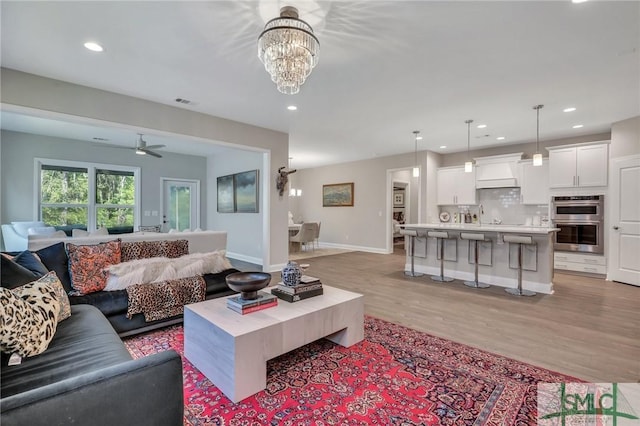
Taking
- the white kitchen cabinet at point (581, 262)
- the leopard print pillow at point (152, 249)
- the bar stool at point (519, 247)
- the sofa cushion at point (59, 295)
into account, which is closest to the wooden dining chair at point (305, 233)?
the leopard print pillow at point (152, 249)

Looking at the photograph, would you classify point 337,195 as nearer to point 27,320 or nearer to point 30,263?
point 30,263

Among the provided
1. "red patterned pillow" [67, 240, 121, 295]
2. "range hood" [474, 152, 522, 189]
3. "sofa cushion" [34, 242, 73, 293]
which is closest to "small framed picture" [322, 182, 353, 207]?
"range hood" [474, 152, 522, 189]

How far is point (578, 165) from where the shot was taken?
5332 mm

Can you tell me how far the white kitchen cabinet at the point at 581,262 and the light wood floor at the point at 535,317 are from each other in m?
0.33

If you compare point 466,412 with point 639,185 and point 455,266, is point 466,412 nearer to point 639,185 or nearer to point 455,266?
point 455,266

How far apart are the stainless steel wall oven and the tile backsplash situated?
63cm

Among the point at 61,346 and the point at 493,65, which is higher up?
Result: the point at 493,65

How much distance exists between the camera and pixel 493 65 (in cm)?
306

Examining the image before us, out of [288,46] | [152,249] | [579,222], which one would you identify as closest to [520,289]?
[579,222]

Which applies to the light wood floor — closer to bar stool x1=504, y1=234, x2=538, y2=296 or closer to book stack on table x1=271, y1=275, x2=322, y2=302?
bar stool x1=504, y1=234, x2=538, y2=296

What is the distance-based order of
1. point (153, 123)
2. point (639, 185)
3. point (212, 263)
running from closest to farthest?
point (212, 263), point (153, 123), point (639, 185)

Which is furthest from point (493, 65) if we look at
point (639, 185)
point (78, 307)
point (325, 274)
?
point (78, 307)

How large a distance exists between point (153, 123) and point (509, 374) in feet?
15.8

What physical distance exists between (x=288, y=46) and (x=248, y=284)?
1.74 m
